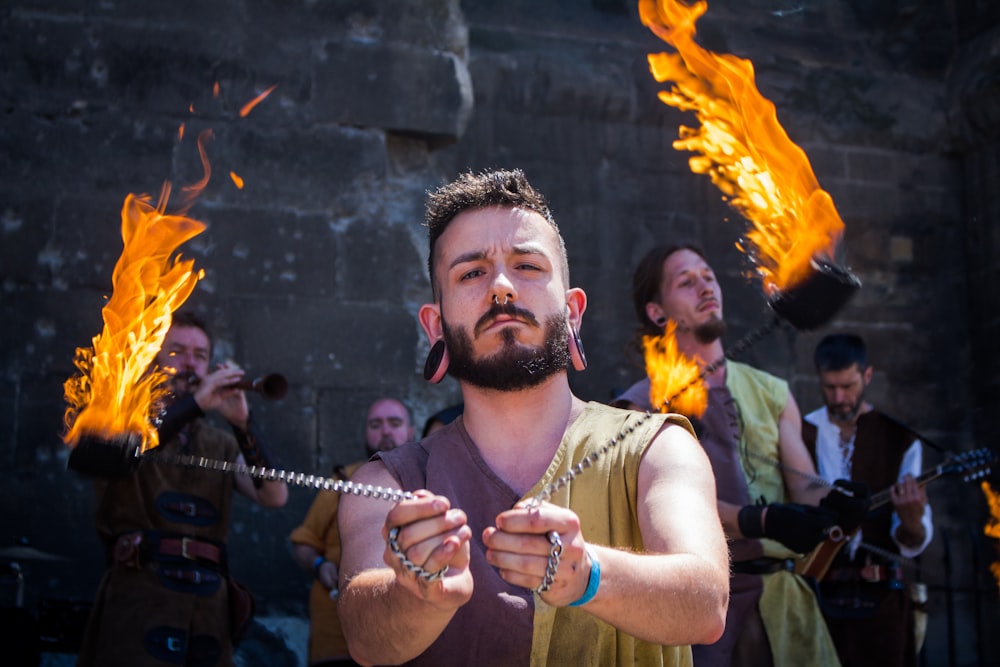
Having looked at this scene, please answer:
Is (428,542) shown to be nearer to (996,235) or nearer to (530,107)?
(530,107)

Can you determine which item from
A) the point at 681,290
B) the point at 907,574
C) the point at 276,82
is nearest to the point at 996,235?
the point at 907,574

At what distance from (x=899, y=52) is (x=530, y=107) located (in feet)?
7.64

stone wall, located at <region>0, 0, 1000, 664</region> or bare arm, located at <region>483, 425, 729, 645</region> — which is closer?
bare arm, located at <region>483, 425, 729, 645</region>

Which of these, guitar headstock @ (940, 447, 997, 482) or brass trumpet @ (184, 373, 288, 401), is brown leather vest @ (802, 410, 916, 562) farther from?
brass trumpet @ (184, 373, 288, 401)

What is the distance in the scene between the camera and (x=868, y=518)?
4805 millimetres

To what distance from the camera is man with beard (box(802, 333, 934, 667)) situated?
15.0 feet

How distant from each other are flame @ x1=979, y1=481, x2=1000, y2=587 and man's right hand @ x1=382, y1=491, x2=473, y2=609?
496 centimetres

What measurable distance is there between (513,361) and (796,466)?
2.18 meters

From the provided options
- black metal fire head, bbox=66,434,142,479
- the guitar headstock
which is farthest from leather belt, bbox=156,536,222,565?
the guitar headstock

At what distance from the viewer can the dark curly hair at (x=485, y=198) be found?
261 centimetres

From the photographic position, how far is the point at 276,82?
17.8 feet

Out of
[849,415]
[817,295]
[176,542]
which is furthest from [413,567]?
[849,415]

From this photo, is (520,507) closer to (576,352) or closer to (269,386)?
(576,352)

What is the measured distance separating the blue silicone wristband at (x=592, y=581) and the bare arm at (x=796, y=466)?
251 cm
